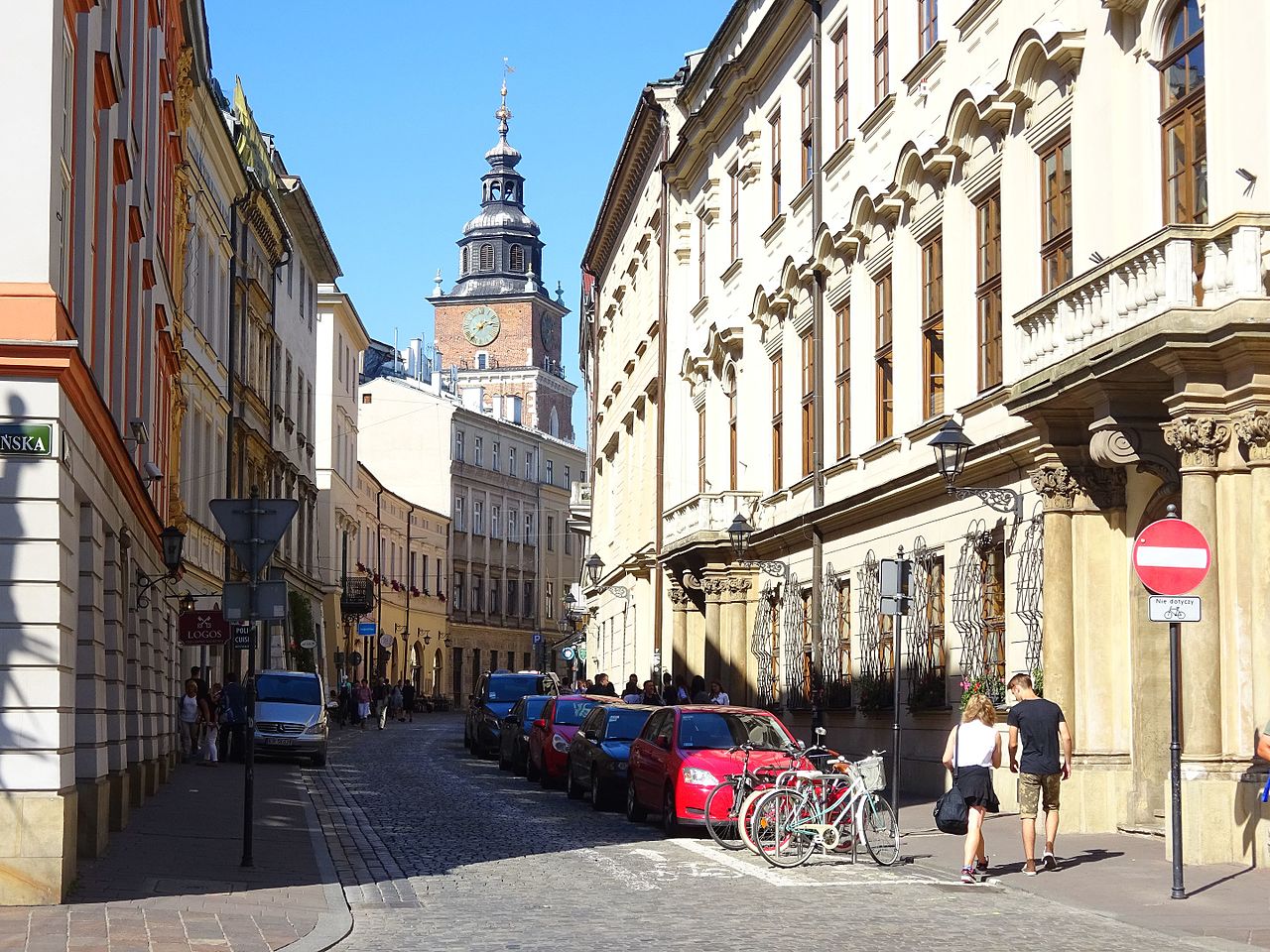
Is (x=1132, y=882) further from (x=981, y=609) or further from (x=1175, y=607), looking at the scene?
(x=981, y=609)

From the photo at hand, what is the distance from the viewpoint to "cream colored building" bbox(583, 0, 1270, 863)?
17.1m

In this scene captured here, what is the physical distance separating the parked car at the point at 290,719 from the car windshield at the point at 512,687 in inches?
239

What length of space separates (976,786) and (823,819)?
2009 millimetres

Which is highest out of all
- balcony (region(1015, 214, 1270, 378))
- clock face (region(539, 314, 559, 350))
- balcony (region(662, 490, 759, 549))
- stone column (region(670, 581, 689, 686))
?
clock face (region(539, 314, 559, 350))

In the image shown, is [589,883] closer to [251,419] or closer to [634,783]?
[634,783]

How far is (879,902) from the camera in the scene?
49.0 feet

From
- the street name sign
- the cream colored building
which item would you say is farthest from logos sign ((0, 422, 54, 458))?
the cream colored building

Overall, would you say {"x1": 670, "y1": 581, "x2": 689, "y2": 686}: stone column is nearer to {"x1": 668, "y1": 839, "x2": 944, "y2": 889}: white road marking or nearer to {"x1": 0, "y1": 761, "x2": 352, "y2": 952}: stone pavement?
{"x1": 0, "y1": 761, "x2": 352, "y2": 952}: stone pavement

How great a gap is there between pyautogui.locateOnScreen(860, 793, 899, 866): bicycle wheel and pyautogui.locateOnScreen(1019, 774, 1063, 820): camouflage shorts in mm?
1238

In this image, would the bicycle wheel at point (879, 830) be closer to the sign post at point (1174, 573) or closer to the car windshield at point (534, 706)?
the sign post at point (1174, 573)

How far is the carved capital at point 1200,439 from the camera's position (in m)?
17.0

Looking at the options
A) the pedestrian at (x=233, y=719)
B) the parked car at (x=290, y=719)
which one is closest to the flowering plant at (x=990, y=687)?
the parked car at (x=290, y=719)

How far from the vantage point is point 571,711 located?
1287 inches

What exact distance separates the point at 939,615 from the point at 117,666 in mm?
10994
